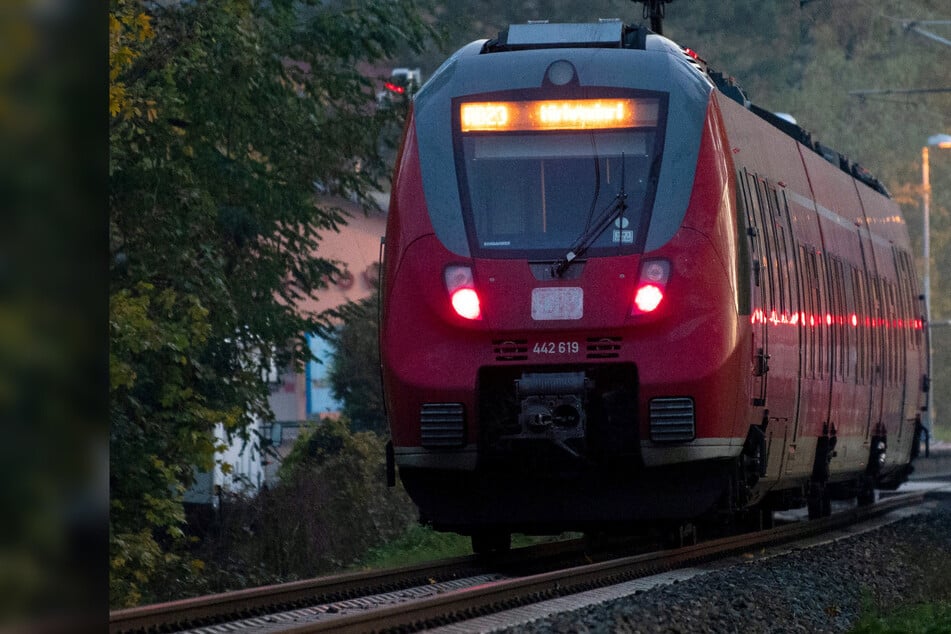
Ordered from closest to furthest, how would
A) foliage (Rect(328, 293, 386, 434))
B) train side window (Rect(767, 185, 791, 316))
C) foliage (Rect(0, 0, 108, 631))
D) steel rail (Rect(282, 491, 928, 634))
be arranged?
foliage (Rect(0, 0, 108, 631))
steel rail (Rect(282, 491, 928, 634))
train side window (Rect(767, 185, 791, 316))
foliage (Rect(328, 293, 386, 434))

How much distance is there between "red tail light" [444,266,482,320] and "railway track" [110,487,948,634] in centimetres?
168

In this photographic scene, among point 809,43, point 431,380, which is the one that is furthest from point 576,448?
point 809,43

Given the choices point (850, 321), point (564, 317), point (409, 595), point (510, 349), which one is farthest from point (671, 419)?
point (850, 321)

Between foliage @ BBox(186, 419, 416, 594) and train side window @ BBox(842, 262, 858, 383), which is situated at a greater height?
train side window @ BBox(842, 262, 858, 383)

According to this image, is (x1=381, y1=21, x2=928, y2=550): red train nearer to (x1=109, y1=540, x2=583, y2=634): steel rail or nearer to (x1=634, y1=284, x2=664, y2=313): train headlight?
(x1=634, y1=284, x2=664, y2=313): train headlight

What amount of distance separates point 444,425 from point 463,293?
838 mm

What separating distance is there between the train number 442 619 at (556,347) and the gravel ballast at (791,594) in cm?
156

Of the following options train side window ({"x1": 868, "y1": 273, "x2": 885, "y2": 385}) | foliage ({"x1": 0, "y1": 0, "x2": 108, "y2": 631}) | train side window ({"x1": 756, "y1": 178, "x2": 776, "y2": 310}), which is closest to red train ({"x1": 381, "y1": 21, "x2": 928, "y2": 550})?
train side window ({"x1": 756, "y1": 178, "x2": 776, "y2": 310})

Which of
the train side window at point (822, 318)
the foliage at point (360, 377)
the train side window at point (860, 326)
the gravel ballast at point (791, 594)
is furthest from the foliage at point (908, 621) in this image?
the foliage at point (360, 377)

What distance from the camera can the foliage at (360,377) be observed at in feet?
101

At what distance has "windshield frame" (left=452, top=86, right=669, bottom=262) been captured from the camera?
9898 millimetres

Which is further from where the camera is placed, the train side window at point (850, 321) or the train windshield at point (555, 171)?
the train side window at point (850, 321)

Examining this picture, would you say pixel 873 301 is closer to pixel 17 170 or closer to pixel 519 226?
pixel 519 226

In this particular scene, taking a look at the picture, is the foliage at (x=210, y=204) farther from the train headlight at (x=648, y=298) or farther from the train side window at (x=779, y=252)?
the train side window at (x=779, y=252)
